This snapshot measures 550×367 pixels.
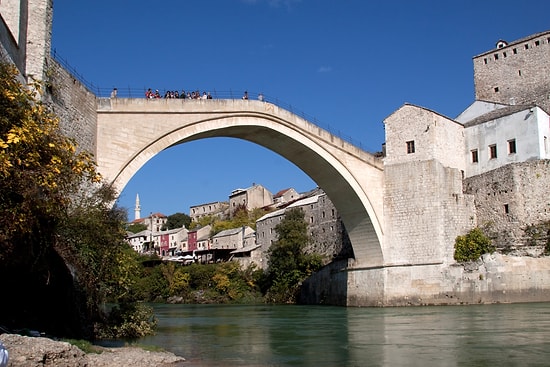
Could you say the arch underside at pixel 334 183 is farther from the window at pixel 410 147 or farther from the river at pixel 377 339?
the river at pixel 377 339

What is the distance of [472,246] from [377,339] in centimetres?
1128

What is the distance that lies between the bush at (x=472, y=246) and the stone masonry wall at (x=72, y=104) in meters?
14.3

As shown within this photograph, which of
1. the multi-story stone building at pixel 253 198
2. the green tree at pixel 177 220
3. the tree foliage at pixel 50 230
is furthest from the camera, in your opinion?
the green tree at pixel 177 220

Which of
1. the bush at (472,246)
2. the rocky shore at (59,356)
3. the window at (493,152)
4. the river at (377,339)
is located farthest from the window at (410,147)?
the rocky shore at (59,356)

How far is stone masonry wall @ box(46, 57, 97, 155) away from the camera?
14.4 m

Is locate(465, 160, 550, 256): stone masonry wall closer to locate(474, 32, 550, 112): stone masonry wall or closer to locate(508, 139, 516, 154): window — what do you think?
locate(508, 139, 516, 154): window

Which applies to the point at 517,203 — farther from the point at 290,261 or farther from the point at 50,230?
the point at 50,230

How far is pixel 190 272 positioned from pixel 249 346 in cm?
3363

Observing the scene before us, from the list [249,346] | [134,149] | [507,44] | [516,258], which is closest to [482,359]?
[249,346]

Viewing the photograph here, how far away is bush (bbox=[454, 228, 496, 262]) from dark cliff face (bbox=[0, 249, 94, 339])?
1520cm

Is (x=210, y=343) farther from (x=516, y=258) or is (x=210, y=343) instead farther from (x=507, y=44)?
(x=507, y=44)

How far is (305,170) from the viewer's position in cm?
2475

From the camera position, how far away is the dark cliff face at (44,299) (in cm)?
1084

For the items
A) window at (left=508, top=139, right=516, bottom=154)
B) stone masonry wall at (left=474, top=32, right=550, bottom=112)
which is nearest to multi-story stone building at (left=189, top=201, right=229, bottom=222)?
stone masonry wall at (left=474, top=32, right=550, bottom=112)
